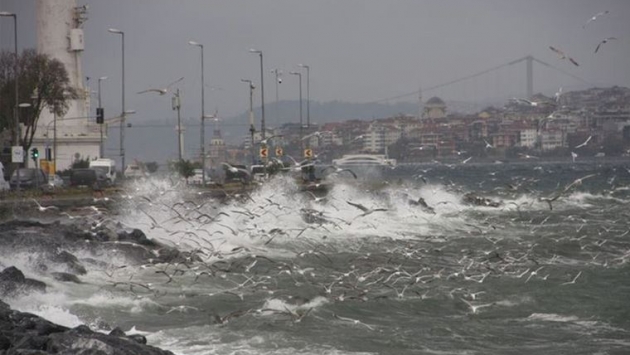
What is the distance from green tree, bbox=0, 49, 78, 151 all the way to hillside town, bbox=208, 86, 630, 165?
78.7 feet

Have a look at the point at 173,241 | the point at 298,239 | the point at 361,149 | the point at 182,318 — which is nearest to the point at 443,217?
the point at 298,239

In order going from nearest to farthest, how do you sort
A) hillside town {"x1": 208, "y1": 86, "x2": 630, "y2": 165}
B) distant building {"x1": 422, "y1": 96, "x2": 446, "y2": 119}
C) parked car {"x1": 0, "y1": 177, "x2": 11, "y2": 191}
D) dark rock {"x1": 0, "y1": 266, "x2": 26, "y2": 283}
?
dark rock {"x1": 0, "y1": 266, "x2": 26, "y2": 283} → parked car {"x1": 0, "y1": 177, "x2": 11, "y2": 191} → hillside town {"x1": 208, "y1": 86, "x2": 630, "y2": 165} → distant building {"x1": 422, "y1": 96, "x2": 446, "y2": 119}

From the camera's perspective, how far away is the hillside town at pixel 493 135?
91250 mm

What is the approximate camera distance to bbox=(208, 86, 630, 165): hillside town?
91250 millimetres

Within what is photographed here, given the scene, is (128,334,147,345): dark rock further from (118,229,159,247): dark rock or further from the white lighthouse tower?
the white lighthouse tower

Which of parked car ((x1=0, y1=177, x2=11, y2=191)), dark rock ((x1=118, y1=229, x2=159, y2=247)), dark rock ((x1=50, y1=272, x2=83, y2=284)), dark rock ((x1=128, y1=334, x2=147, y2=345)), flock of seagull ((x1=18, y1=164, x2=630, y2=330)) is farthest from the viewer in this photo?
parked car ((x1=0, y1=177, x2=11, y2=191))

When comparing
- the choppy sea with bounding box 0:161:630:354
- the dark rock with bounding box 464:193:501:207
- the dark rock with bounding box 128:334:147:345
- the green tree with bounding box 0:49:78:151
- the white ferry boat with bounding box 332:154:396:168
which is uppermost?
the green tree with bounding box 0:49:78:151

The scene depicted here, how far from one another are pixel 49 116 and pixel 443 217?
2716 cm

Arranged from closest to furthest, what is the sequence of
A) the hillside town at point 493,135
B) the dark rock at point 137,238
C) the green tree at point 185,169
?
the dark rock at point 137,238 < the green tree at point 185,169 < the hillside town at point 493,135

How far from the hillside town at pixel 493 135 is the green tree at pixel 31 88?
24.0 m

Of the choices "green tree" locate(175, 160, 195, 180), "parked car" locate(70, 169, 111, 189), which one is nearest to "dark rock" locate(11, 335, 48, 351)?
"parked car" locate(70, 169, 111, 189)

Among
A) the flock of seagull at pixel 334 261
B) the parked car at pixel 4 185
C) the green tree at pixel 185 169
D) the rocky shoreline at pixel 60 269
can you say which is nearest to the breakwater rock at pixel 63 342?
the rocky shoreline at pixel 60 269

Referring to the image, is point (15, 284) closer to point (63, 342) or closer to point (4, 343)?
point (4, 343)

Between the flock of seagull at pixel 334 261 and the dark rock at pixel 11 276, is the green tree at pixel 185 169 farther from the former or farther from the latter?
the dark rock at pixel 11 276
